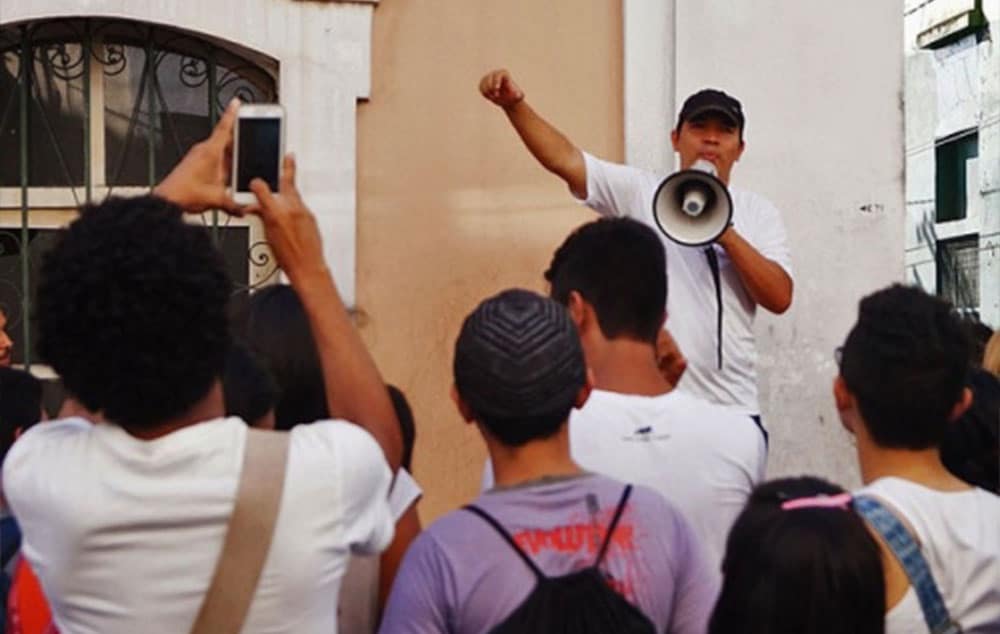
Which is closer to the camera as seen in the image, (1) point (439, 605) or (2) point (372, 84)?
(1) point (439, 605)

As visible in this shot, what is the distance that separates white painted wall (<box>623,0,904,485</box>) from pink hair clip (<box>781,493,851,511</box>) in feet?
12.7

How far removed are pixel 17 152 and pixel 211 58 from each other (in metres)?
0.81

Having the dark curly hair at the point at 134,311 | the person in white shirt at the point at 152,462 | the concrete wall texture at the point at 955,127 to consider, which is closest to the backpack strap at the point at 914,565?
the person in white shirt at the point at 152,462

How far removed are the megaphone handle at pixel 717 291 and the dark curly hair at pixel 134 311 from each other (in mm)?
2740

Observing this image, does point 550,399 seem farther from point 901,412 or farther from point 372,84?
point 372,84

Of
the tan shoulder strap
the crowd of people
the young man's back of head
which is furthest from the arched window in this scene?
the tan shoulder strap

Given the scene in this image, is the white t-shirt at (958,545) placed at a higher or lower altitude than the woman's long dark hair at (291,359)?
lower

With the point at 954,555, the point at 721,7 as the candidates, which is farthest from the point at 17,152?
the point at 954,555

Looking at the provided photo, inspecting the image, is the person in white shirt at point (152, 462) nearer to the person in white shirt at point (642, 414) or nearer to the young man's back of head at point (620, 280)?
the person in white shirt at point (642, 414)

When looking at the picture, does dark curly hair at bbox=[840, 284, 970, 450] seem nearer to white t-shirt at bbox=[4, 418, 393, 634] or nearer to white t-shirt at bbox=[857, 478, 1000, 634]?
white t-shirt at bbox=[857, 478, 1000, 634]

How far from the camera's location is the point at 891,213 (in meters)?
6.83

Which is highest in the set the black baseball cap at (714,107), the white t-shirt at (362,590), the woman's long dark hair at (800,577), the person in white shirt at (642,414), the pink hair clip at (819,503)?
the black baseball cap at (714,107)

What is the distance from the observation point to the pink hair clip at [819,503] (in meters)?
2.83

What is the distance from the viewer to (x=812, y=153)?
678cm
